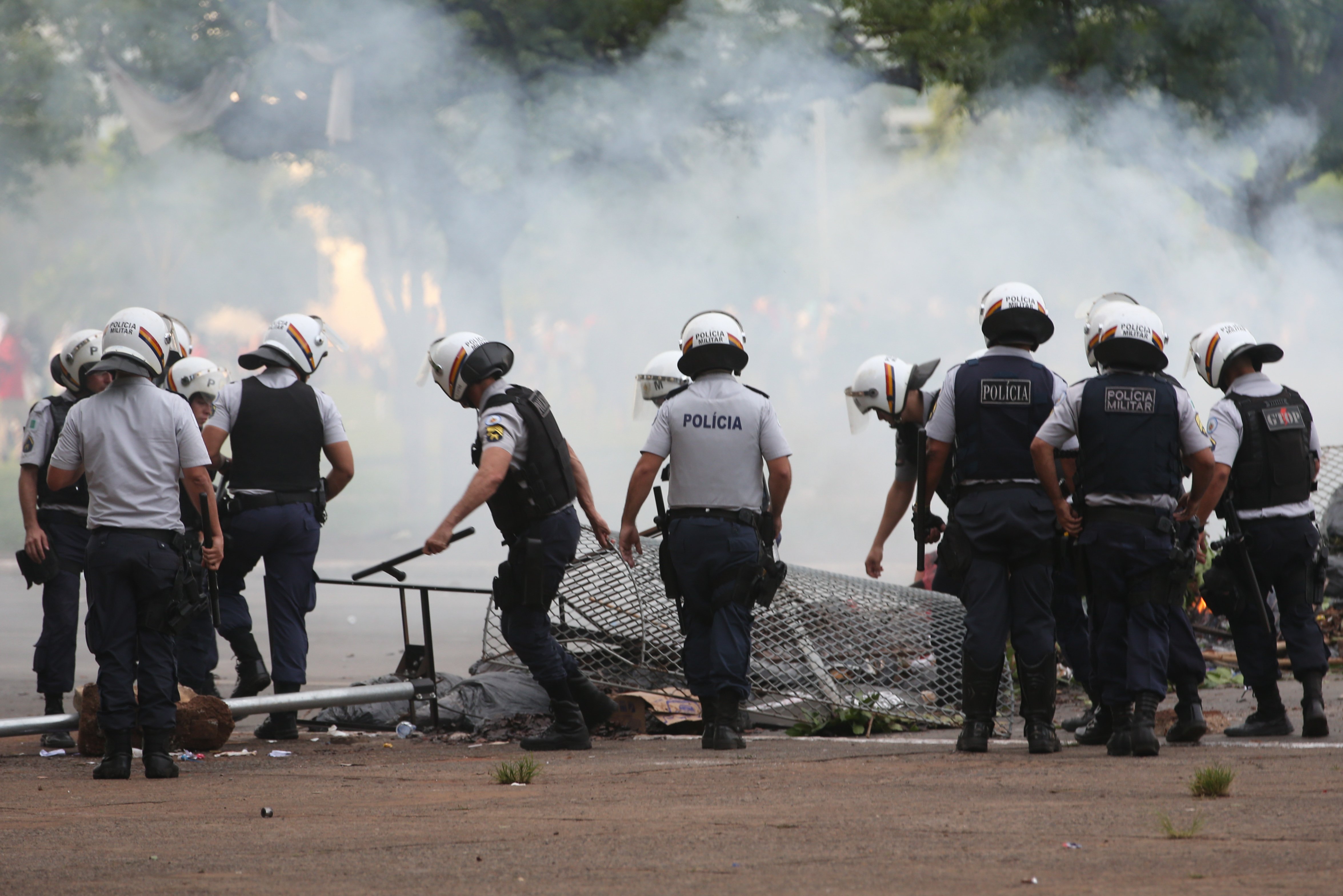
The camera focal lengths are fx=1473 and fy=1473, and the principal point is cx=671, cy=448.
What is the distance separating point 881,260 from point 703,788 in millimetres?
11696

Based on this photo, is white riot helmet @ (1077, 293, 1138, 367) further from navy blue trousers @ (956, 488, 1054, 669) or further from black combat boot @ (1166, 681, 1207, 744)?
black combat boot @ (1166, 681, 1207, 744)

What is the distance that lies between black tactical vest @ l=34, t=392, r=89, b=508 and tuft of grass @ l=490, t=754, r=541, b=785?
247 cm

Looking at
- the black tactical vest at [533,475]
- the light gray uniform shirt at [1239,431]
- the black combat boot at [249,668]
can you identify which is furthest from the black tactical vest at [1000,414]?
the black combat boot at [249,668]

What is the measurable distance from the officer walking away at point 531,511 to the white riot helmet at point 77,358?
153 cm

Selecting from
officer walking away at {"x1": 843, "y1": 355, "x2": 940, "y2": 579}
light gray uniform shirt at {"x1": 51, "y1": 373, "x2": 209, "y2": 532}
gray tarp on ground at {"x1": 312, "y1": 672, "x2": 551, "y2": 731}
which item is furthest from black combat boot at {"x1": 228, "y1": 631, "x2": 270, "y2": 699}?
officer walking away at {"x1": 843, "y1": 355, "x2": 940, "y2": 579}

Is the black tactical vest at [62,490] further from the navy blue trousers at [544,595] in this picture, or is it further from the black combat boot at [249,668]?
the navy blue trousers at [544,595]

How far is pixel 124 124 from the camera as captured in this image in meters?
15.0

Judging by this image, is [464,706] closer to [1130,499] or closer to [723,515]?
[723,515]

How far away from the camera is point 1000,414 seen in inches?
186

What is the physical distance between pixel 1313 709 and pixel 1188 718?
Result: 1.60ft

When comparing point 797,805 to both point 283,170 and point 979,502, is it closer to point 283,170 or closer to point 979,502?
point 979,502

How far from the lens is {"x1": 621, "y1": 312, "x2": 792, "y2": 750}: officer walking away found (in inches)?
197

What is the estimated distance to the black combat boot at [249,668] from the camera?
593 centimetres

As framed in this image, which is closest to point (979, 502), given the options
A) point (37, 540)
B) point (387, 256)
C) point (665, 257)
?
point (37, 540)
